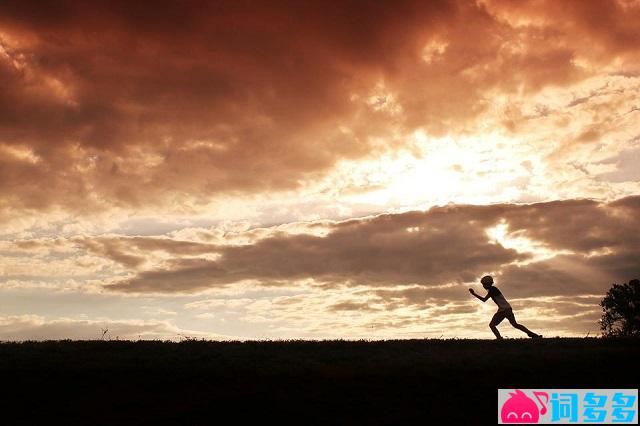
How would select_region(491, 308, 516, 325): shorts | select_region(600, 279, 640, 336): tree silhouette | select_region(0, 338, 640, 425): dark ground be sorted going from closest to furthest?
select_region(0, 338, 640, 425): dark ground
select_region(491, 308, 516, 325): shorts
select_region(600, 279, 640, 336): tree silhouette

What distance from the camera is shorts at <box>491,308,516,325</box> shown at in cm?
2773

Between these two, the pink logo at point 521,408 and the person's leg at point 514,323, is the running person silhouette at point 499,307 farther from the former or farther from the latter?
the pink logo at point 521,408

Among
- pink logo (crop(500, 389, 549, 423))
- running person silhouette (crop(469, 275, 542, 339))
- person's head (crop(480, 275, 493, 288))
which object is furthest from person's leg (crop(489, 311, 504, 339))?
pink logo (crop(500, 389, 549, 423))

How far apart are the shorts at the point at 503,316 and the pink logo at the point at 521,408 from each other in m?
9.41

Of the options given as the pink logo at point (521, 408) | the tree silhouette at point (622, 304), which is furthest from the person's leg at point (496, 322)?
the tree silhouette at point (622, 304)

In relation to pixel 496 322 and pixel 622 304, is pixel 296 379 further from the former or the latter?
pixel 622 304

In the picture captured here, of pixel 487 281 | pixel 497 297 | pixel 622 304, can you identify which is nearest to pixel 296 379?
pixel 487 281

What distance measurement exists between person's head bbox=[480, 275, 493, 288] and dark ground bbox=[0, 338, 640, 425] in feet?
8.09

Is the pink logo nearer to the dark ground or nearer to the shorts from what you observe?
the dark ground

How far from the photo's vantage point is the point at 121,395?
63.1 feet

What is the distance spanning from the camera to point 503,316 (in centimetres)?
2789

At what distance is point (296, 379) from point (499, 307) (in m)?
11.2

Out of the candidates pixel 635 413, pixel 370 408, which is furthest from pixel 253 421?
pixel 635 413

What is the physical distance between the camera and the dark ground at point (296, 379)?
17375 millimetres
